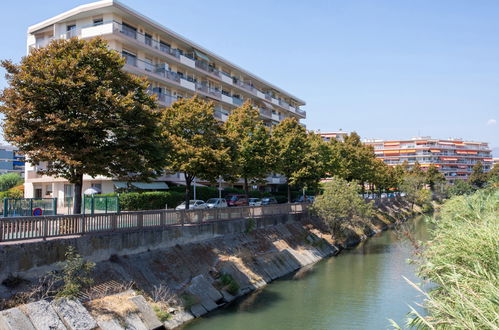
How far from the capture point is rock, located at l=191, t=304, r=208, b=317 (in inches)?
753

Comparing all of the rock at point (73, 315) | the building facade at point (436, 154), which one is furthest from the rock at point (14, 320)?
the building facade at point (436, 154)

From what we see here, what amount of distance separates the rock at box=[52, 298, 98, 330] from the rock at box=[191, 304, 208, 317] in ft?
16.6

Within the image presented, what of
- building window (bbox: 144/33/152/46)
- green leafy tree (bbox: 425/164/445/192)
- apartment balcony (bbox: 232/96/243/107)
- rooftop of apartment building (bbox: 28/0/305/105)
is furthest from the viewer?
green leafy tree (bbox: 425/164/445/192)

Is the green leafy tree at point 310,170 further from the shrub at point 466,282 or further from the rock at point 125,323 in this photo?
the rock at point 125,323

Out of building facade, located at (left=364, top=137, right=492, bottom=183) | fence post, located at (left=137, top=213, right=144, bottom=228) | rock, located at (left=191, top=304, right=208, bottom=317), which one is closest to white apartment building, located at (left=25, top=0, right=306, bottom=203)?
fence post, located at (left=137, top=213, right=144, bottom=228)

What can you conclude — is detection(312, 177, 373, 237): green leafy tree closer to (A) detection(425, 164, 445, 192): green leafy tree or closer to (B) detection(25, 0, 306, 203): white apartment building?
(B) detection(25, 0, 306, 203): white apartment building

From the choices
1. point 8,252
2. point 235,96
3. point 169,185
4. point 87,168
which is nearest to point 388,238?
point 169,185

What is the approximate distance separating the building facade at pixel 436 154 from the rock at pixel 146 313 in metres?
153

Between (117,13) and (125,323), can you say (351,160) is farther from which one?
(125,323)

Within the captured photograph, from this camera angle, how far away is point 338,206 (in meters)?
40.6

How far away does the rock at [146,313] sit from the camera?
16734 millimetres

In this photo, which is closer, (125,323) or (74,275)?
(125,323)

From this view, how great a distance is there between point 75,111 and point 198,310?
11.1 metres

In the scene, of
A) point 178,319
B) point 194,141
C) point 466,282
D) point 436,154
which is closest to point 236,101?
point 194,141
